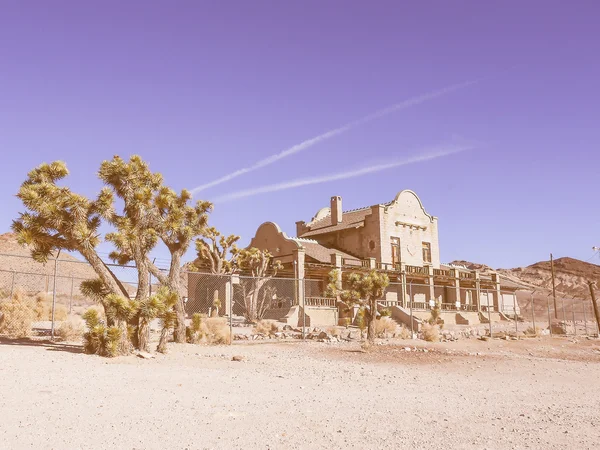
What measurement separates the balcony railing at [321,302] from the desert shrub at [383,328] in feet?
25.7

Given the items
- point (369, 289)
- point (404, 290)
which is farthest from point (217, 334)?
point (404, 290)

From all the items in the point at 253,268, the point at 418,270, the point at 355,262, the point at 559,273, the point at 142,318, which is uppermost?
the point at 559,273

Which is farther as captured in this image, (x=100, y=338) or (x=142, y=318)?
(x=142, y=318)

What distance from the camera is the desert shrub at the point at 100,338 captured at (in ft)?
44.4

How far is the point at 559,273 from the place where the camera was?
10731 centimetres

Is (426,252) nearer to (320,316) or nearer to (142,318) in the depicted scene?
(320,316)

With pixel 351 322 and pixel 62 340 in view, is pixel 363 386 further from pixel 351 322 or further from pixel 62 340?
pixel 351 322

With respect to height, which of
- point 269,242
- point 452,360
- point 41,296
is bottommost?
point 452,360

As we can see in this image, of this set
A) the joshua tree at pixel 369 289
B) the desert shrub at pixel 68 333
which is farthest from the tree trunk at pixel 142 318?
the joshua tree at pixel 369 289

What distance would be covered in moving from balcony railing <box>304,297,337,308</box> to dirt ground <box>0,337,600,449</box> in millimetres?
18268

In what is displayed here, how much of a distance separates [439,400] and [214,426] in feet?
14.4

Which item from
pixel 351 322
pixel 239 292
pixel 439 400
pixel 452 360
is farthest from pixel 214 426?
pixel 239 292

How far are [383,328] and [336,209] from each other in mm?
20691

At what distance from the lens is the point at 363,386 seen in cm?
1114
